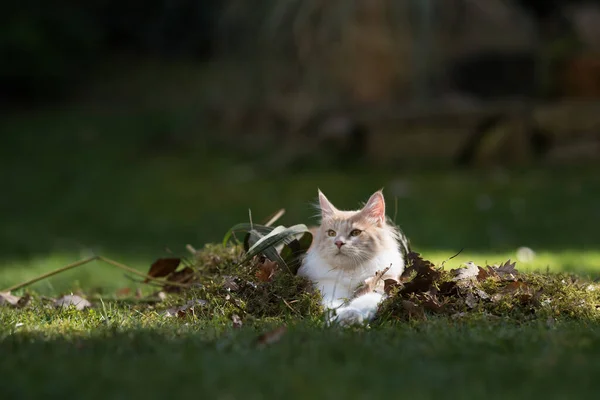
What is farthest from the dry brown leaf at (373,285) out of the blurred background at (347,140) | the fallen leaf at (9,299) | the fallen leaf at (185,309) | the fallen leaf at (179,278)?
the blurred background at (347,140)

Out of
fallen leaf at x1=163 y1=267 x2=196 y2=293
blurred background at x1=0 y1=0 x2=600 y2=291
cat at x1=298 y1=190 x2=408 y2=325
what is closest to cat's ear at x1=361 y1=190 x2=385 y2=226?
cat at x1=298 y1=190 x2=408 y2=325

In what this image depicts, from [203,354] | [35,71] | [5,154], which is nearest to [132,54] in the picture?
[35,71]

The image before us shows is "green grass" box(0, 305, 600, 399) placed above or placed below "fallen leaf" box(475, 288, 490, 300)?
above

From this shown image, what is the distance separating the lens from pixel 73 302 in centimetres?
387

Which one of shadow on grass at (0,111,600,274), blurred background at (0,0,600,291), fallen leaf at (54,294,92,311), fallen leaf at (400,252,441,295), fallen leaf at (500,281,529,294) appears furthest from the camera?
blurred background at (0,0,600,291)

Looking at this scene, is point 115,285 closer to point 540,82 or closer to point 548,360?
point 548,360

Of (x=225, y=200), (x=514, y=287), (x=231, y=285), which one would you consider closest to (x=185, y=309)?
(x=231, y=285)

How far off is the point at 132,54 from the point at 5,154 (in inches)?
198

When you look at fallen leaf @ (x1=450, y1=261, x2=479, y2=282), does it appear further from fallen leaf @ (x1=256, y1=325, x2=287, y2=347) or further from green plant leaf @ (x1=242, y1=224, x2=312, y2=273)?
fallen leaf @ (x1=256, y1=325, x2=287, y2=347)

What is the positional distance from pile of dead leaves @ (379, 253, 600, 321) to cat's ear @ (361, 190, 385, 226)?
0.22 meters

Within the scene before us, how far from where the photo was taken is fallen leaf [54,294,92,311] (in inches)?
149

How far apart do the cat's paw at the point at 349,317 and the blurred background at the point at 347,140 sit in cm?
385

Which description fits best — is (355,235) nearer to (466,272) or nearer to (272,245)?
(272,245)

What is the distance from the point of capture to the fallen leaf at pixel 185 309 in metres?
3.43
